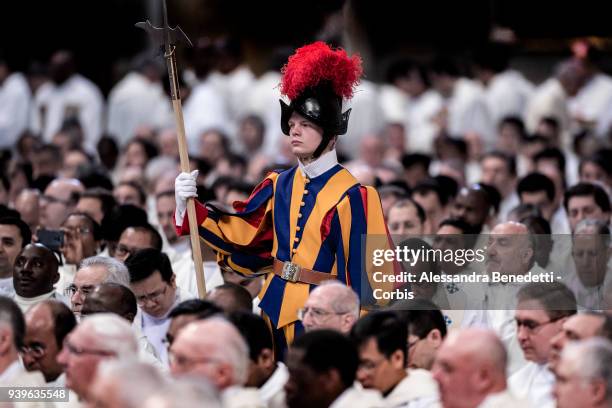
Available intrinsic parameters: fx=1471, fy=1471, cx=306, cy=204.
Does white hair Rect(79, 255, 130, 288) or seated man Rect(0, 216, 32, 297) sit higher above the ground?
seated man Rect(0, 216, 32, 297)

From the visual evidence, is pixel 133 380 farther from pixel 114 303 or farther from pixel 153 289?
pixel 153 289

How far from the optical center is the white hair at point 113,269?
7602 mm

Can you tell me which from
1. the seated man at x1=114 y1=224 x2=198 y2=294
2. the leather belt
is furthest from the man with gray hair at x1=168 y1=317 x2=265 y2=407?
the seated man at x1=114 y1=224 x2=198 y2=294

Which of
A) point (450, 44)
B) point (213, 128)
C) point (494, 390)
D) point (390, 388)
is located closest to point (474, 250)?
point (390, 388)

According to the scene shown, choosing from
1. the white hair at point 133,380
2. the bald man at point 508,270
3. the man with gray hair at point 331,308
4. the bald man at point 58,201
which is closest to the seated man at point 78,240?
the bald man at point 58,201

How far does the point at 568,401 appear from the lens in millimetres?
5492

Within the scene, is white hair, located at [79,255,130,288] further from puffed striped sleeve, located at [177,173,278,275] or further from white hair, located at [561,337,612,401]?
white hair, located at [561,337,612,401]

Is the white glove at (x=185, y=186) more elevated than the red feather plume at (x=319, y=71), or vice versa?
the red feather plume at (x=319, y=71)

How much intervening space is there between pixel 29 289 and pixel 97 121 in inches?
342

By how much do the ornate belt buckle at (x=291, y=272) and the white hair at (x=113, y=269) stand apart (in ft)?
3.02

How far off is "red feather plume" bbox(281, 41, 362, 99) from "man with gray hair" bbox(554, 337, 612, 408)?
2.21 m

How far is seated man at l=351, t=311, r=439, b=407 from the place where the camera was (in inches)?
248

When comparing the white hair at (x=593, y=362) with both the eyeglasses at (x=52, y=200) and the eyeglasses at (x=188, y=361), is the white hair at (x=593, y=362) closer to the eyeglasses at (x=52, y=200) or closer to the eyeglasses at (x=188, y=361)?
the eyeglasses at (x=188, y=361)

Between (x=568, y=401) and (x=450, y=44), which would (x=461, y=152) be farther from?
(x=568, y=401)
